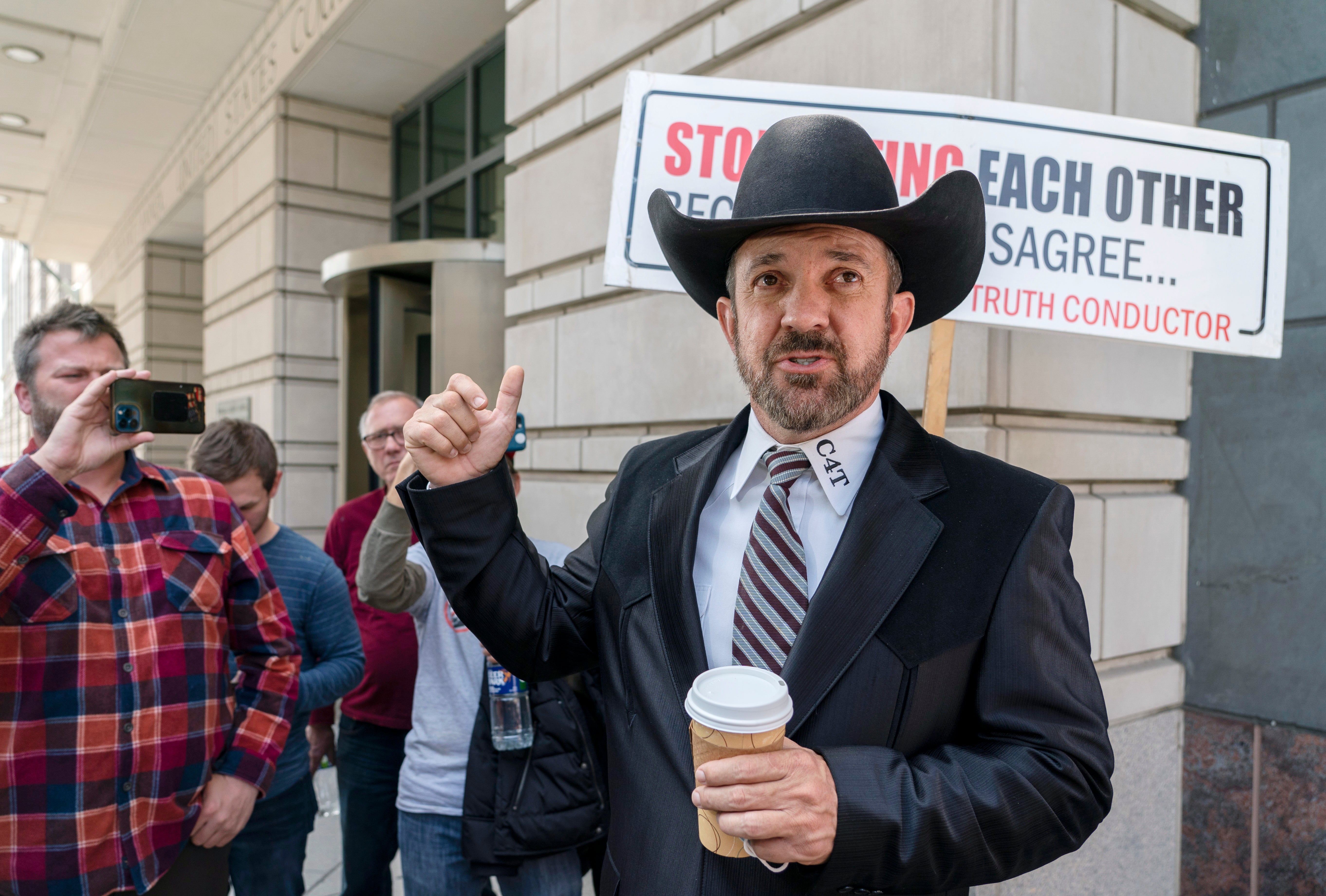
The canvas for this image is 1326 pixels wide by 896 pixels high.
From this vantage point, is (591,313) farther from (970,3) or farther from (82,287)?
(82,287)

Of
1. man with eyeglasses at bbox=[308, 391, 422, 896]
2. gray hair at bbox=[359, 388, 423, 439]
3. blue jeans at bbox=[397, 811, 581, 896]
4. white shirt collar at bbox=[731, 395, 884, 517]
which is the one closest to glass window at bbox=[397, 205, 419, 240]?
gray hair at bbox=[359, 388, 423, 439]

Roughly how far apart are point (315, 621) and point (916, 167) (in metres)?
2.39

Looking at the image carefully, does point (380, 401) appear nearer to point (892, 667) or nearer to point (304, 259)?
point (892, 667)

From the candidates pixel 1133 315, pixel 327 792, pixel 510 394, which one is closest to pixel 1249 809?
pixel 1133 315

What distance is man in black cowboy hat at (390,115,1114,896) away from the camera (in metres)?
1.20

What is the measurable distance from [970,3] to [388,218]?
6.60 meters

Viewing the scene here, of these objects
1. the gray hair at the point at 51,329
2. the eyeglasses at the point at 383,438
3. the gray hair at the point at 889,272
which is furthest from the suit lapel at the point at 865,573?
the eyeglasses at the point at 383,438

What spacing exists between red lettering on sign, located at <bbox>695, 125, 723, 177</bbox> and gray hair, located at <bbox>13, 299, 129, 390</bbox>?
1.57m

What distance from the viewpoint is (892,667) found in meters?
1.31

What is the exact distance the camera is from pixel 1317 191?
Result: 9.17 ft

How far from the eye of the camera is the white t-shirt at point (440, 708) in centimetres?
262

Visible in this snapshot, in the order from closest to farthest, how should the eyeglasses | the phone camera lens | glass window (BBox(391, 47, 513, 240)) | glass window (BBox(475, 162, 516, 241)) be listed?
the phone camera lens < the eyeglasses < glass window (BBox(475, 162, 516, 241)) < glass window (BBox(391, 47, 513, 240))

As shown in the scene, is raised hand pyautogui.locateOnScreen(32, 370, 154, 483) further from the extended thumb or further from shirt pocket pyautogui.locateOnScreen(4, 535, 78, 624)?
the extended thumb

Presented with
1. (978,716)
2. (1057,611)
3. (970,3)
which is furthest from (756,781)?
(970,3)
